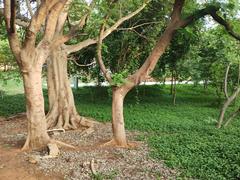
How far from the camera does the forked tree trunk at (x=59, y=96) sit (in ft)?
43.9

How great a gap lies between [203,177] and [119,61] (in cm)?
1134

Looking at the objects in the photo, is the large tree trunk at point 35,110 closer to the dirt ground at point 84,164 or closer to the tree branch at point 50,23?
the dirt ground at point 84,164

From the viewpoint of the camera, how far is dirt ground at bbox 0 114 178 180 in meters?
7.64

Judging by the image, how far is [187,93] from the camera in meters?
24.7

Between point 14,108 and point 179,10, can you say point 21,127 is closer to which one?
point 14,108

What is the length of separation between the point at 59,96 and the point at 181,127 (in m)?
4.46

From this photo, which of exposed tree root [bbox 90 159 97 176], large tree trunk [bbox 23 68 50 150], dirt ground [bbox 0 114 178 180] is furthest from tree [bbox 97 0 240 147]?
exposed tree root [bbox 90 159 97 176]

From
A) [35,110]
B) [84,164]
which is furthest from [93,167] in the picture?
[35,110]

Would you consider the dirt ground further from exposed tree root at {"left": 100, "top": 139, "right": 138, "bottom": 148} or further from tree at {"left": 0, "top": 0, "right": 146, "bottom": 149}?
tree at {"left": 0, "top": 0, "right": 146, "bottom": 149}

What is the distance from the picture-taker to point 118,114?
9.93 meters

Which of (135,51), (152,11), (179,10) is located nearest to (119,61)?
(135,51)

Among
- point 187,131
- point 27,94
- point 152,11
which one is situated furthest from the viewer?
point 152,11

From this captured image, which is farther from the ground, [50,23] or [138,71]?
[50,23]

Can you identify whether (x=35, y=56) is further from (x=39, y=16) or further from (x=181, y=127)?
(x=181, y=127)
